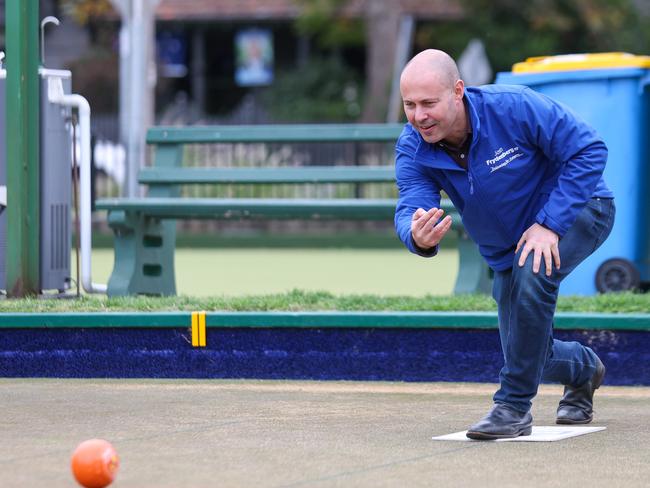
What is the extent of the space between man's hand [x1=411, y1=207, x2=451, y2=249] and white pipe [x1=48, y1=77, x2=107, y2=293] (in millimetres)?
3181

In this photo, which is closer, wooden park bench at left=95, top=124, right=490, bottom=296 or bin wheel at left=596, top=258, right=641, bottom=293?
wooden park bench at left=95, top=124, right=490, bottom=296

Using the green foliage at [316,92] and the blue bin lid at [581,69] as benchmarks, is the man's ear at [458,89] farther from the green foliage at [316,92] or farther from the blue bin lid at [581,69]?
the green foliage at [316,92]

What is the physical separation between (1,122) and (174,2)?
2470cm

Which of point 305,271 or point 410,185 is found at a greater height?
point 410,185

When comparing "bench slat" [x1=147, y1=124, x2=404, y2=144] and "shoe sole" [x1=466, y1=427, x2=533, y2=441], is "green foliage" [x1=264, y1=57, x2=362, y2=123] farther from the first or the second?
"shoe sole" [x1=466, y1=427, x2=533, y2=441]

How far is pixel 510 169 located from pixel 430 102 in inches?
14.2

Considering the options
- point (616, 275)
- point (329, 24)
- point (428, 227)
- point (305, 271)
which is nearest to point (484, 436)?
point (428, 227)

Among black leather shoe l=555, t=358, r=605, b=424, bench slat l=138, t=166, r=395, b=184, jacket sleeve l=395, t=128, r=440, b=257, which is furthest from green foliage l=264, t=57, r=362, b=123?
jacket sleeve l=395, t=128, r=440, b=257

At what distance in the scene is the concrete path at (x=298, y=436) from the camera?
174 inches

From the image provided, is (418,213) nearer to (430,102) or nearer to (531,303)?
(430,102)

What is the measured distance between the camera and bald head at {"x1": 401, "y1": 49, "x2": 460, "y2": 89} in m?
4.84

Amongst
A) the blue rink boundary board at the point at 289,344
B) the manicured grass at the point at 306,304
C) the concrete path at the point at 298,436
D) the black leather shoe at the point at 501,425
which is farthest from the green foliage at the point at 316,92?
the black leather shoe at the point at 501,425

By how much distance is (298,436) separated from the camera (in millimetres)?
5160

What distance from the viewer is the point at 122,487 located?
13.9 ft
